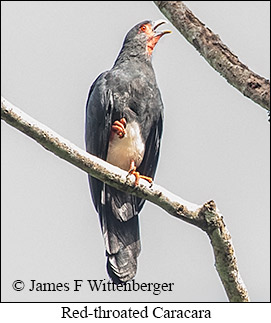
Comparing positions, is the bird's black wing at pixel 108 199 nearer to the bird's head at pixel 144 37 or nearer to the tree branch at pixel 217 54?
the bird's head at pixel 144 37

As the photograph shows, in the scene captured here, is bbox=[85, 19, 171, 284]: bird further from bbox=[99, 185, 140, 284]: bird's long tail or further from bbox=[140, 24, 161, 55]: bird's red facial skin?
bbox=[140, 24, 161, 55]: bird's red facial skin

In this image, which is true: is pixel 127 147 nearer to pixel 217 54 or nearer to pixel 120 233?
pixel 120 233

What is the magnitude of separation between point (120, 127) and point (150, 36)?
54.8 inches

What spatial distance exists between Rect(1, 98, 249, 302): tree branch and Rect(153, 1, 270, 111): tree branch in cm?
79

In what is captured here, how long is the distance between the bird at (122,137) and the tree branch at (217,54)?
1.36 meters

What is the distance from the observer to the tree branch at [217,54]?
10.6 feet

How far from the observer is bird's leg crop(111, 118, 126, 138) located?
17.2 ft

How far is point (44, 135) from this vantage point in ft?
11.6

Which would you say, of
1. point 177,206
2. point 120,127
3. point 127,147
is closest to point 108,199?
point 127,147

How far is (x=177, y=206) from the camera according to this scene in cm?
379

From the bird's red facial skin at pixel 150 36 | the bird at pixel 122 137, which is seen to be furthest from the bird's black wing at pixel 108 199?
the bird's red facial skin at pixel 150 36

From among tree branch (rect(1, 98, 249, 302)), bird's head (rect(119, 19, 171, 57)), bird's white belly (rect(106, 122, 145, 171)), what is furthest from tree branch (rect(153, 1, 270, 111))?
bird's head (rect(119, 19, 171, 57))

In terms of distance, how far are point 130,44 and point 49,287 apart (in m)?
2.64
